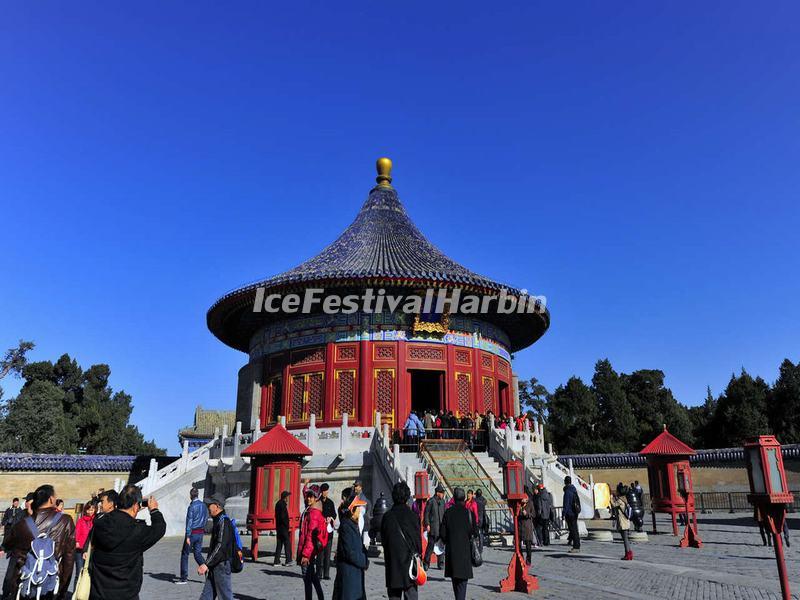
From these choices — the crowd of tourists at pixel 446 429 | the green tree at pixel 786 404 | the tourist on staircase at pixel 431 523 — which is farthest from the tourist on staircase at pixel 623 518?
the green tree at pixel 786 404

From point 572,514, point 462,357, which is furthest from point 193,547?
point 462,357

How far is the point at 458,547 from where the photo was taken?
6594mm

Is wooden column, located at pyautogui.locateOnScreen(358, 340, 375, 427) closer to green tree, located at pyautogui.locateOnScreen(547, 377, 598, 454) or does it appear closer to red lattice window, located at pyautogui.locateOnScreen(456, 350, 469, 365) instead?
red lattice window, located at pyautogui.locateOnScreen(456, 350, 469, 365)

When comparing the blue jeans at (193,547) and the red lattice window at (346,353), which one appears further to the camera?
the red lattice window at (346,353)

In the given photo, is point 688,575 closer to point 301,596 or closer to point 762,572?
point 762,572

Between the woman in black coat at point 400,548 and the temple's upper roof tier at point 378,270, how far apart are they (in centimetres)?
1620

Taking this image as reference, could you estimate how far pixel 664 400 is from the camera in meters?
44.4

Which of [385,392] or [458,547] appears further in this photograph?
[385,392]

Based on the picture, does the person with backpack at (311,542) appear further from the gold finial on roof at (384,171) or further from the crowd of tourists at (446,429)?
the gold finial on roof at (384,171)

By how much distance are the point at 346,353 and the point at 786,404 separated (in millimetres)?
28329

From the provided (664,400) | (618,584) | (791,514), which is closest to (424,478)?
(618,584)

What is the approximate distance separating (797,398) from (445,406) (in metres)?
25.3

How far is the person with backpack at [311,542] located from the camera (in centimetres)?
699

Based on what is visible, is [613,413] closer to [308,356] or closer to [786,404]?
[786,404]
